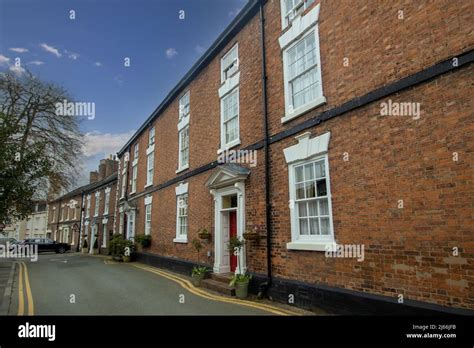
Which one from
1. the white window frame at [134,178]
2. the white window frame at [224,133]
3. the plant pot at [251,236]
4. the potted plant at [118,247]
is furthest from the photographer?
the white window frame at [134,178]

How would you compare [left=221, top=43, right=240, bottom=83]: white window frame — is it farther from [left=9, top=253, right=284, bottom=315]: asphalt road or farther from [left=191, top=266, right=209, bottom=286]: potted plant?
[left=9, top=253, right=284, bottom=315]: asphalt road

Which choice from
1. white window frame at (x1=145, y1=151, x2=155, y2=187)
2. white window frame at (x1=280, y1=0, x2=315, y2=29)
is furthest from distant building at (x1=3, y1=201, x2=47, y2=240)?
white window frame at (x1=280, y1=0, x2=315, y2=29)

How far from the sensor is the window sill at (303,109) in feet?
22.5

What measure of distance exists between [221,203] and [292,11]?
20.1 feet

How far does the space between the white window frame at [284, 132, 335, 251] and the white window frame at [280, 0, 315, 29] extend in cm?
343

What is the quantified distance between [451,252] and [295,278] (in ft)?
11.1

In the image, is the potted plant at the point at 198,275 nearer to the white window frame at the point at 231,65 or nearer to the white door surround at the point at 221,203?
the white door surround at the point at 221,203

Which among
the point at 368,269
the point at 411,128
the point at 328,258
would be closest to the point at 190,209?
the point at 328,258

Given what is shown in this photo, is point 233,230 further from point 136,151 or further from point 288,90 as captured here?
point 136,151

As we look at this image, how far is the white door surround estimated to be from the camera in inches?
354

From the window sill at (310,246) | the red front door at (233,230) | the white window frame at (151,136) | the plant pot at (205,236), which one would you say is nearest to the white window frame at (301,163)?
the window sill at (310,246)

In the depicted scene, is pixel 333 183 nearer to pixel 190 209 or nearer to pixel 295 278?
pixel 295 278

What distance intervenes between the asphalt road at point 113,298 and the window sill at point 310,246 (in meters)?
1.57

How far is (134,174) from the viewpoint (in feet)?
67.1
